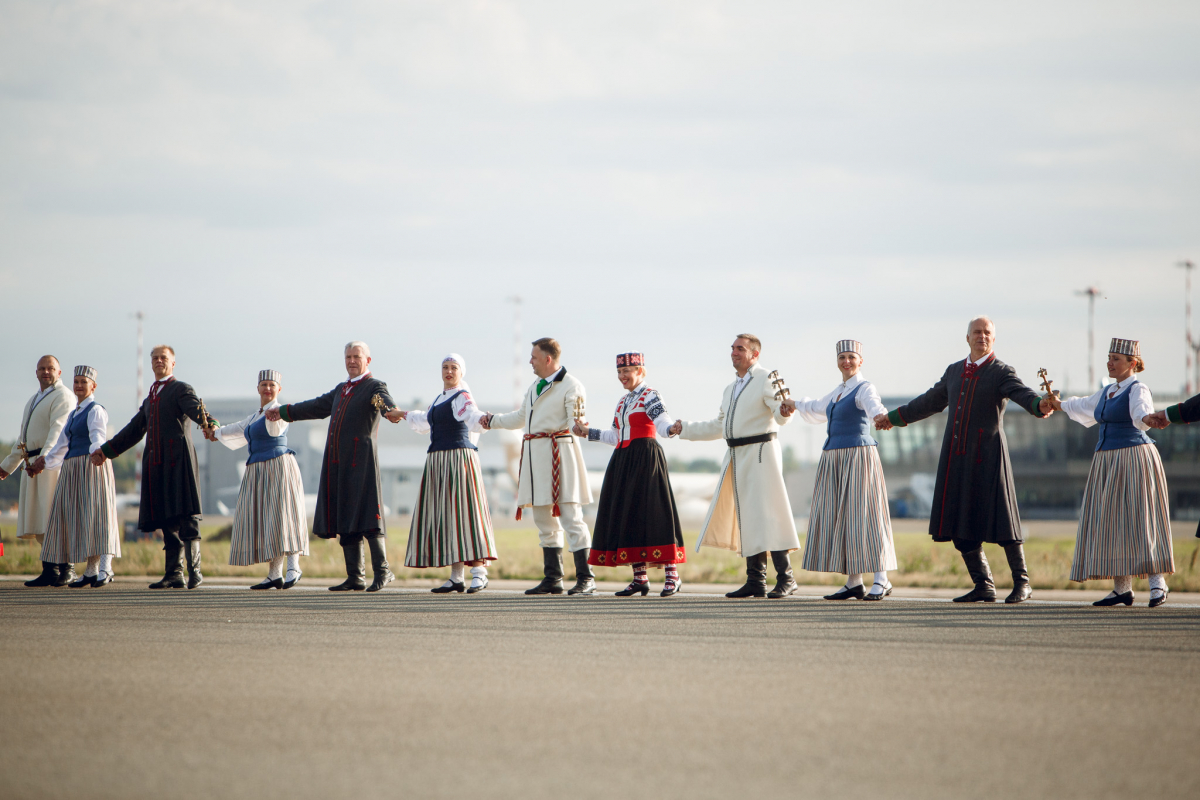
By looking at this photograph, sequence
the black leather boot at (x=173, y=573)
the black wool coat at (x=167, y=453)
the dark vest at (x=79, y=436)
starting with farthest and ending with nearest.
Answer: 1. the dark vest at (x=79, y=436)
2. the black wool coat at (x=167, y=453)
3. the black leather boot at (x=173, y=573)

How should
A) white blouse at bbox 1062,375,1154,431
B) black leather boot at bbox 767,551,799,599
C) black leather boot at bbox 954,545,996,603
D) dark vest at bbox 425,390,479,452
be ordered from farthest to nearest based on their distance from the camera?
1. dark vest at bbox 425,390,479,452
2. black leather boot at bbox 767,551,799,599
3. black leather boot at bbox 954,545,996,603
4. white blouse at bbox 1062,375,1154,431

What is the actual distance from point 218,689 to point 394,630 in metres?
2.08

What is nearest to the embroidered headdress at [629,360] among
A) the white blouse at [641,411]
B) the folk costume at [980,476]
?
the white blouse at [641,411]

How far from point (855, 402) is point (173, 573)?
6.11 meters

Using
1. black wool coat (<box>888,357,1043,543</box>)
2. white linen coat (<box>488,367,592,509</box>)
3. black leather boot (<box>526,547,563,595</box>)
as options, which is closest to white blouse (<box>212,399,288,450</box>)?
white linen coat (<box>488,367,592,509</box>)

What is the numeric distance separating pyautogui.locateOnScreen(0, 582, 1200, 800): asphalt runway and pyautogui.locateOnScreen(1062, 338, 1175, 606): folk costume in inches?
35.3

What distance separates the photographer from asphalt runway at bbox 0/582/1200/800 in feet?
11.0

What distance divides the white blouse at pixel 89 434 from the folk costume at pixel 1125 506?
331 inches

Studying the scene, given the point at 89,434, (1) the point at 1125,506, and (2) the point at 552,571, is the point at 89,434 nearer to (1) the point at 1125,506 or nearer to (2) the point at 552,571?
(2) the point at 552,571

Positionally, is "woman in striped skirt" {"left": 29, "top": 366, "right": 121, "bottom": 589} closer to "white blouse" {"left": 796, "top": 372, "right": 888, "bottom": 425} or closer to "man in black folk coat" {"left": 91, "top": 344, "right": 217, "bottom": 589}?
"man in black folk coat" {"left": 91, "top": 344, "right": 217, "bottom": 589}

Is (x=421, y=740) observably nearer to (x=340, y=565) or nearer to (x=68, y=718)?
(x=68, y=718)

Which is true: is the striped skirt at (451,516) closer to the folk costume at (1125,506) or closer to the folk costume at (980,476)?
the folk costume at (980,476)

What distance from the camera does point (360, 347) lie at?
36.1 feet

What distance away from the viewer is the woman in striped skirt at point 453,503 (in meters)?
10.3
